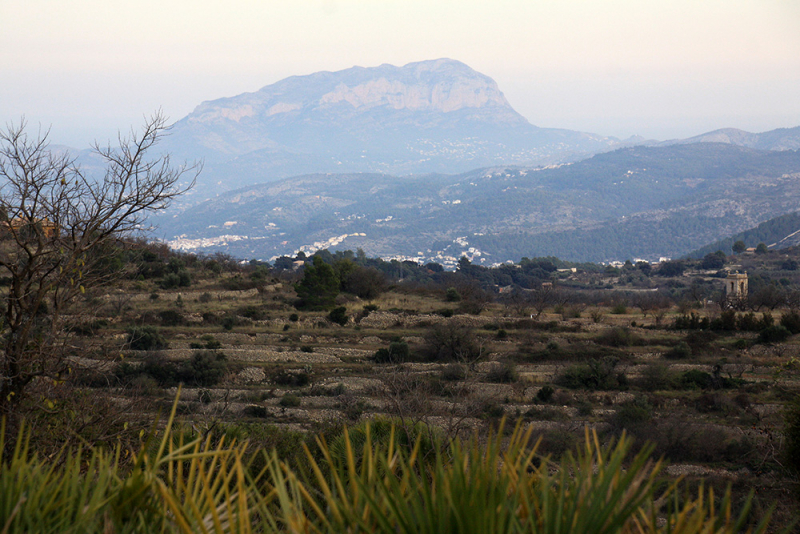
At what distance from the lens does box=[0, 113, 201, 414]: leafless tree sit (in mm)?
5492

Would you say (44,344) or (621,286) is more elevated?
(44,344)

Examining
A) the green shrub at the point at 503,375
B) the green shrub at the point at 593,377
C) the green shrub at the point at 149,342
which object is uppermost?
the green shrub at the point at 149,342

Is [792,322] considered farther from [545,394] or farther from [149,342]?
[149,342]

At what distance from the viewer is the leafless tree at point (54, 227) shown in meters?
5.49

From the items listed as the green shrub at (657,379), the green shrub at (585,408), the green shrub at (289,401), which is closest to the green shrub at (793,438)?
the green shrub at (585,408)

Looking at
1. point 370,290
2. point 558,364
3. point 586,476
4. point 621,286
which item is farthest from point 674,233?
point 586,476

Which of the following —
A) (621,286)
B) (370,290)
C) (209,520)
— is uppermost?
(209,520)

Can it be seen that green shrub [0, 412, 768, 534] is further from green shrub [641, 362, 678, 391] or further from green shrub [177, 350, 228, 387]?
green shrub [641, 362, 678, 391]

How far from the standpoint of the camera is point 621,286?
2429 inches

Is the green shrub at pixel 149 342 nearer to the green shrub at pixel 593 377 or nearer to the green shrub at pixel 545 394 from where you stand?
the green shrub at pixel 545 394

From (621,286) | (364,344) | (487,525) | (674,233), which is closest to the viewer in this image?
(487,525)

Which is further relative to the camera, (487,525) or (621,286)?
(621,286)

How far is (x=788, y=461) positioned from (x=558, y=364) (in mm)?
12438

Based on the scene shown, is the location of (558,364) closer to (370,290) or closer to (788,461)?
(788,461)
